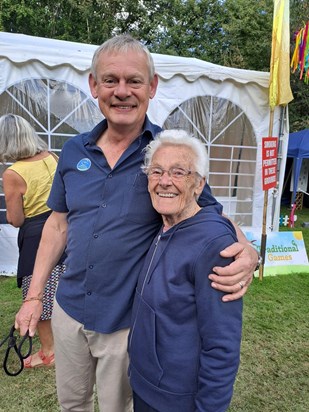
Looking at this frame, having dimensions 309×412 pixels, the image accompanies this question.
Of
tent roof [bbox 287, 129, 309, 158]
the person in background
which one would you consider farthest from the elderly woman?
tent roof [bbox 287, 129, 309, 158]

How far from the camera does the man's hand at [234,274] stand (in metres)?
1.06

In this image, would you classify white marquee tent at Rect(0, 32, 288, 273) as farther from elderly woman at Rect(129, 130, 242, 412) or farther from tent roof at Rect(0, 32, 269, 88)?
elderly woman at Rect(129, 130, 242, 412)

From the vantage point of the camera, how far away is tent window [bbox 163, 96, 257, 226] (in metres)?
5.46

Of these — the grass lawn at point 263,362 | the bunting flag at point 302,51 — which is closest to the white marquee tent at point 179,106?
the bunting flag at point 302,51

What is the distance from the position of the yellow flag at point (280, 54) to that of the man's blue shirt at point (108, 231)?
11.8ft

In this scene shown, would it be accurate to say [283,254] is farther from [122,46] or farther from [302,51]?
[122,46]

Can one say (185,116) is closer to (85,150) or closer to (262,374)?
(262,374)

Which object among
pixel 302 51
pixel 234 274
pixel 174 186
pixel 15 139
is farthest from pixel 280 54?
pixel 234 274

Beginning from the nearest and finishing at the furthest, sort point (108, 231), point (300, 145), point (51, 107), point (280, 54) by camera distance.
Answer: point (108, 231)
point (280, 54)
point (51, 107)
point (300, 145)

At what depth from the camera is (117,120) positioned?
1337mm

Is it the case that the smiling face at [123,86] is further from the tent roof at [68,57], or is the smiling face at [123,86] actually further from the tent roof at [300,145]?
the tent roof at [300,145]

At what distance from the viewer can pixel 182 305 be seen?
3.70ft

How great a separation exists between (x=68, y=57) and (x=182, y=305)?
4.11 metres

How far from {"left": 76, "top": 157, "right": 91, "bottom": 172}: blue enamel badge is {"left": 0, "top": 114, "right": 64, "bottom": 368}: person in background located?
3.26 feet
